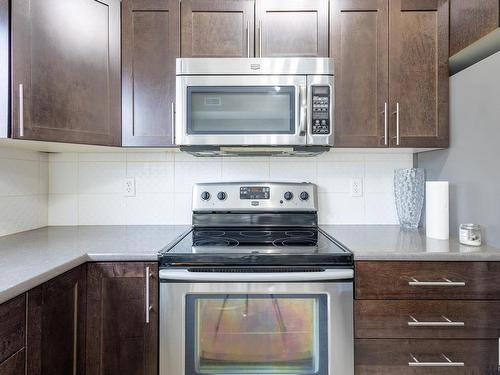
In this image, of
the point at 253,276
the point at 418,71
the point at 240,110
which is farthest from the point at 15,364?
the point at 418,71

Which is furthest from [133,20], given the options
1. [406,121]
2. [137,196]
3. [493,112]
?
[493,112]

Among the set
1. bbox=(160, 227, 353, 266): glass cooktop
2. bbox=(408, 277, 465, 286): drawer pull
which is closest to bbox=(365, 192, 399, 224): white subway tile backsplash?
bbox=(160, 227, 353, 266): glass cooktop

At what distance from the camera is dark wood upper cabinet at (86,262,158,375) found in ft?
4.20

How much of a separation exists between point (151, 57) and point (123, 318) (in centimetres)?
120

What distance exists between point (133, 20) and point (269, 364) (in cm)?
168

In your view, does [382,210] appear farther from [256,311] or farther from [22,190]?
[22,190]

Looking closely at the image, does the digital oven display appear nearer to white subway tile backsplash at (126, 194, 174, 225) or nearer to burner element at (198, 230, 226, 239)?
burner element at (198, 230, 226, 239)

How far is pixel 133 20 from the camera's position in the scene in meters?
1.63

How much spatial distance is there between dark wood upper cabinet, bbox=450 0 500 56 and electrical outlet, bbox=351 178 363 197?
2.59 feet

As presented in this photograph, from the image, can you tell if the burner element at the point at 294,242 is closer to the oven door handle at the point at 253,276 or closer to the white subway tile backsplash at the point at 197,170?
the oven door handle at the point at 253,276

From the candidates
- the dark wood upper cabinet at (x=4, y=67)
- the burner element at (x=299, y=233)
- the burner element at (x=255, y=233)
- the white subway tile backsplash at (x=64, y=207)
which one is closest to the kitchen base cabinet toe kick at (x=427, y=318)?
the burner element at (x=299, y=233)

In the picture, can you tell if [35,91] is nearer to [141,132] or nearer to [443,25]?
[141,132]

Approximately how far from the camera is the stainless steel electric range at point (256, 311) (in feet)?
4.19

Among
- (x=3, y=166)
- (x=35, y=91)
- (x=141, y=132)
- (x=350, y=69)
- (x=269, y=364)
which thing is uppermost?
(x=350, y=69)
